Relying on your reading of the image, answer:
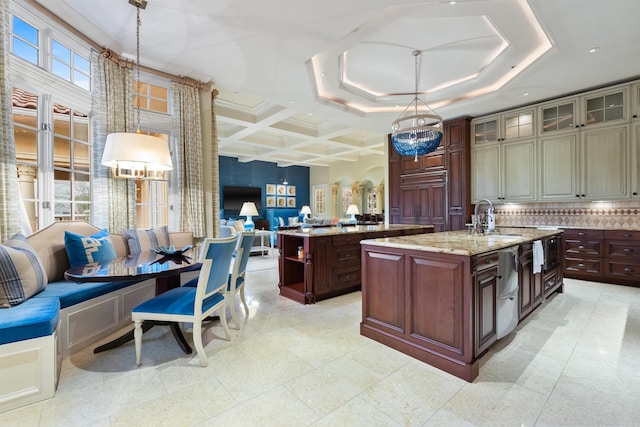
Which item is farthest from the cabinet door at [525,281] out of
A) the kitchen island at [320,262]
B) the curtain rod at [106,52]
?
the curtain rod at [106,52]

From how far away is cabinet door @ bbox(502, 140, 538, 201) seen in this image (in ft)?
16.3

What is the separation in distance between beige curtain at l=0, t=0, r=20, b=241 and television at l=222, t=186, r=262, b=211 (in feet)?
27.2

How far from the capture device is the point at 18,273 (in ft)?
6.51

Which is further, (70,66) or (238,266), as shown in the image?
(70,66)

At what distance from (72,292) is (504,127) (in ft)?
21.1

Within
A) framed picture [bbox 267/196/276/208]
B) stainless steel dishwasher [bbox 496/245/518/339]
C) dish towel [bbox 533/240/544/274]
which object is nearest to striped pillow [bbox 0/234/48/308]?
stainless steel dishwasher [bbox 496/245/518/339]

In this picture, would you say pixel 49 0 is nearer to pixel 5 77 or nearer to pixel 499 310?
pixel 5 77

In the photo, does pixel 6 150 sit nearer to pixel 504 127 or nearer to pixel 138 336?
pixel 138 336

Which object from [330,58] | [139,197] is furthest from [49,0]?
[330,58]

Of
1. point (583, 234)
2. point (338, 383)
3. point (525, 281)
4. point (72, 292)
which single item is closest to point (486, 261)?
point (525, 281)

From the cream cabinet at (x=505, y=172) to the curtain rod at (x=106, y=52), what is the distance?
5014 millimetres

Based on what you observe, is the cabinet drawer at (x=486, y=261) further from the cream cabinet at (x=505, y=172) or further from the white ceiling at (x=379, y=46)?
the cream cabinet at (x=505, y=172)

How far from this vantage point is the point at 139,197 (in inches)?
153

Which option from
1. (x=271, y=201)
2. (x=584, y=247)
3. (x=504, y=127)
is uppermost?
(x=504, y=127)
